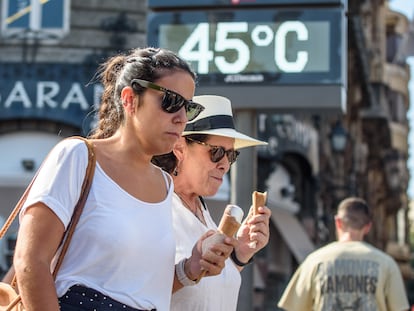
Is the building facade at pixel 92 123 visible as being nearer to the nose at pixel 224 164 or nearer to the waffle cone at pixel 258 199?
the nose at pixel 224 164

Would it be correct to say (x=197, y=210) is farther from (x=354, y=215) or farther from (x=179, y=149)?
(x=354, y=215)

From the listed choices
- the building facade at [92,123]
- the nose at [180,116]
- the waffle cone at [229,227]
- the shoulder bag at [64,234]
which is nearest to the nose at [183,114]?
the nose at [180,116]

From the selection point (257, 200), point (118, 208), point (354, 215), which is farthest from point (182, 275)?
point (354, 215)

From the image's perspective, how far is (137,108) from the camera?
3387mm

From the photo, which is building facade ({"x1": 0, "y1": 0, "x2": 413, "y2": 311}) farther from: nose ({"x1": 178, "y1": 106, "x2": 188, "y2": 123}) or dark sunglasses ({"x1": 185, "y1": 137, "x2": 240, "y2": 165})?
nose ({"x1": 178, "y1": 106, "x2": 188, "y2": 123})

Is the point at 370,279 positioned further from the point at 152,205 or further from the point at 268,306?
the point at 268,306

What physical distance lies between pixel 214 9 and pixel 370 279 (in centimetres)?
232

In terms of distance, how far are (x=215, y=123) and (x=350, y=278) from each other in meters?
3.00

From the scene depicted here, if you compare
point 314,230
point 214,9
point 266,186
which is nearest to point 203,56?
point 214,9

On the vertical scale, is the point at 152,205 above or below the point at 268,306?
above

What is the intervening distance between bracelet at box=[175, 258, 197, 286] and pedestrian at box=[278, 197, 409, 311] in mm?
3485

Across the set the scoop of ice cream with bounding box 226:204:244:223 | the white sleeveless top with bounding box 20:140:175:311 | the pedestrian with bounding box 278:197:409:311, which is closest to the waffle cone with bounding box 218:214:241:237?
the scoop of ice cream with bounding box 226:204:244:223

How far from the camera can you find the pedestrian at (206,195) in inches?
157

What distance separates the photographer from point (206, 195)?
14.2 feet
